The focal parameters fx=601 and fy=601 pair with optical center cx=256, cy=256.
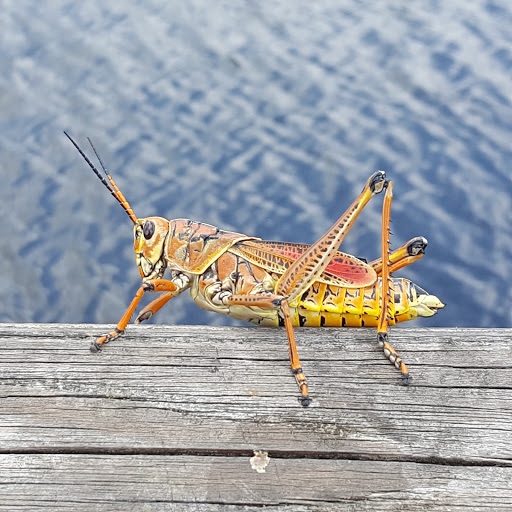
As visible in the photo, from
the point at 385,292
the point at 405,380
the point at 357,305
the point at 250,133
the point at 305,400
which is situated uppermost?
the point at 250,133

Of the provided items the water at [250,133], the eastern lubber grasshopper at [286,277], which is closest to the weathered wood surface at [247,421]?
the eastern lubber grasshopper at [286,277]

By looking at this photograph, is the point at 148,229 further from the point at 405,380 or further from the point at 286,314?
the point at 405,380

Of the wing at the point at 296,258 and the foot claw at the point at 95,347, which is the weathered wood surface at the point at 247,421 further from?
the wing at the point at 296,258

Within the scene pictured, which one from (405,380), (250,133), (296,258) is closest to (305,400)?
(405,380)

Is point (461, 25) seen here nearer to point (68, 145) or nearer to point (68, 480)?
point (68, 145)

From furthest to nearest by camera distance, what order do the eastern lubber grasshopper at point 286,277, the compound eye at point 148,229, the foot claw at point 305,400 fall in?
the compound eye at point 148,229 → the eastern lubber grasshopper at point 286,277 → the foot claw at point 305,400

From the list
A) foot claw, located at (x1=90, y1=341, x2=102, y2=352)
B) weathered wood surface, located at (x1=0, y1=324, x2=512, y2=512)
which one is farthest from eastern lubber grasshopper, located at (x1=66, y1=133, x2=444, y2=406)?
weathered wood surface, located at (x1=0, y1=324, x2=512, y2=512)

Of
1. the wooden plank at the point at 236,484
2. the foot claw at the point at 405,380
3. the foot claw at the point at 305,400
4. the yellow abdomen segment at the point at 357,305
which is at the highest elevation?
the yellow abdomen segment at the point at 357,305
